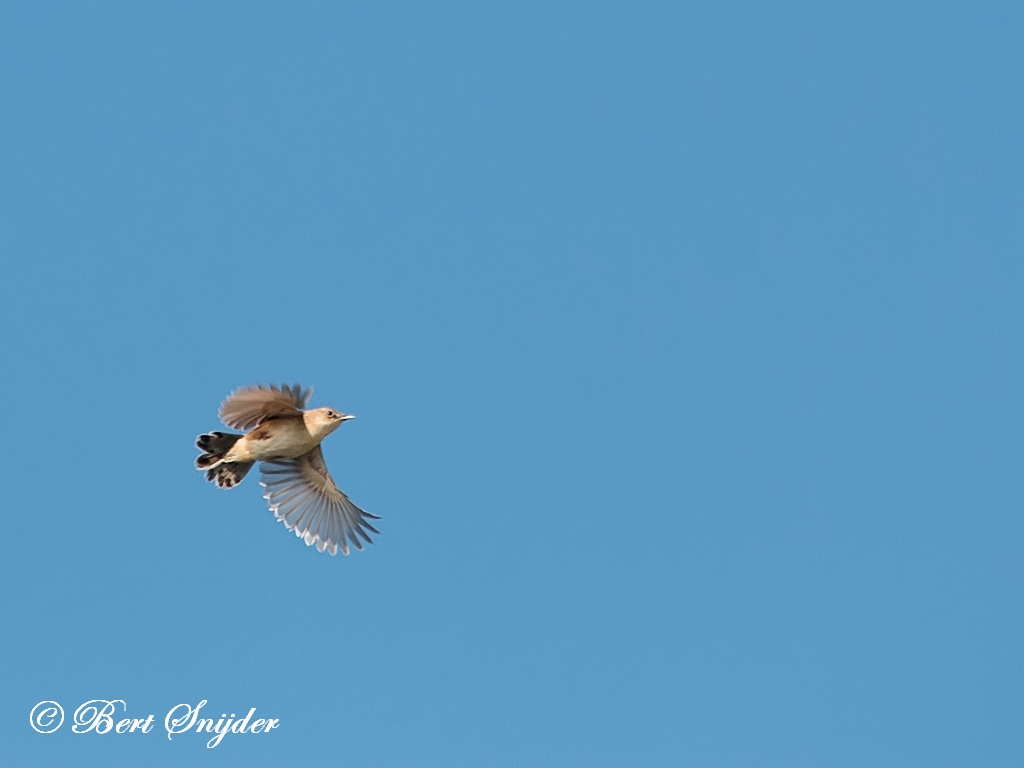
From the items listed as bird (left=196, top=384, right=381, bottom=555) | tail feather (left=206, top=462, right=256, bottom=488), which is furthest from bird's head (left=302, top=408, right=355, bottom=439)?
tail feather (left=206, top=462, right=256, bottom=488)

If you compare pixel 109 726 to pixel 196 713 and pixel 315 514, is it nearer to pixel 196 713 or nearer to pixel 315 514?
pixel 196 713

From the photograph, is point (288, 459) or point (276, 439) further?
point (288, 459)

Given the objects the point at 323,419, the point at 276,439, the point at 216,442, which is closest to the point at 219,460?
the point at 216,442

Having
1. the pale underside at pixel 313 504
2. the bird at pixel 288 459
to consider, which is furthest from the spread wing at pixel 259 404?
the pale underside at pixel 313 504

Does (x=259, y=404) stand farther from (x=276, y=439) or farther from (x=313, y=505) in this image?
(x=313, y=505)

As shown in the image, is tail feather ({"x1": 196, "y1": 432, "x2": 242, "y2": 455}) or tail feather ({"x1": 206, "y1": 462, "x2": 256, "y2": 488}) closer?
tail feather ({"x1": 196, "y1": 432, "x2": 242, "y2": 455})

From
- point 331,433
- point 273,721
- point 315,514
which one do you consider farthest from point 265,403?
point 273,721

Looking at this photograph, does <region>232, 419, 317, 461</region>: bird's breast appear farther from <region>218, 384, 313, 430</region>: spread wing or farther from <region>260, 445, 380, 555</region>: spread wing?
<region>260, 445, 380, 555</region>: spread wing

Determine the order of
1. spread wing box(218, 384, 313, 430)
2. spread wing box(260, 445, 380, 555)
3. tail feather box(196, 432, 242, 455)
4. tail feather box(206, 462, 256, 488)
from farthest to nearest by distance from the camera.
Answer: spread wing box(260, 445, 380, 555)
tail feather box(206, 462, 256, 488)
tail feather box(196, 432, 242, 455)
spread wing box(218, 384, 313, 430)
